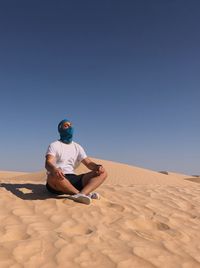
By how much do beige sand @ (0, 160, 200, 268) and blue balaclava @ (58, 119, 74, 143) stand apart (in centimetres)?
103

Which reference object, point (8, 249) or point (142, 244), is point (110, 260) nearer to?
point (142, 244)

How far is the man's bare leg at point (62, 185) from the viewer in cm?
555

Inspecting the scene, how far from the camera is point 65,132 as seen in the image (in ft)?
19.8

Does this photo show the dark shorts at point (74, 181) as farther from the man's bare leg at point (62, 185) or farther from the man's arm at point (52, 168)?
the man's arm at point (52, 168)

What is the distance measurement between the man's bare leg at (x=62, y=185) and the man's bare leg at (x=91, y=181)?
170 millimetres

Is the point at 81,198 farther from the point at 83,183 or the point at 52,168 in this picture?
the point at 52,168

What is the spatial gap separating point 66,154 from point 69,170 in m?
0.31

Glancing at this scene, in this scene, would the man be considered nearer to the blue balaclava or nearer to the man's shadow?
the blue balaclava

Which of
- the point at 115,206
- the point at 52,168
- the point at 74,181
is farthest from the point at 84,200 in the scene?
the point at 52,168

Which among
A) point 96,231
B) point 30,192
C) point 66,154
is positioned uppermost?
point 66,154

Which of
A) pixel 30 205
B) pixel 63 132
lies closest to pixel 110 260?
pixel 30 205

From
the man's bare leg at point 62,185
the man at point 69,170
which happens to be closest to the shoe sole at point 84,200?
the man at point 69,170

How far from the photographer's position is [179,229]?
4.90 m

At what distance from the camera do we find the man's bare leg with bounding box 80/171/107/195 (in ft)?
19.0
